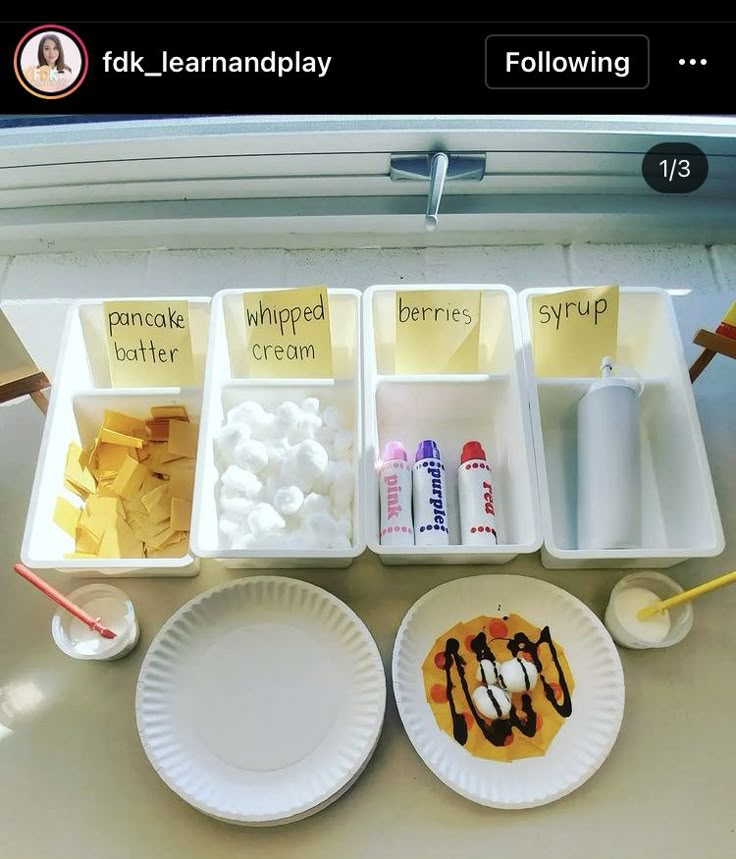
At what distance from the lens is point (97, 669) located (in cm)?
78

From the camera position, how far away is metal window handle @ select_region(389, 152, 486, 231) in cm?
103

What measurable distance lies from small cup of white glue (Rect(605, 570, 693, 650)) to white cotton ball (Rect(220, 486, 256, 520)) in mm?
396

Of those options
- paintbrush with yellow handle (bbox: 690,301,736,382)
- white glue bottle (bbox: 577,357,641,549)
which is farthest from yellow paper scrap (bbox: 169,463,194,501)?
paintbrush with yellow handle (bbox: 690,301,736,382)

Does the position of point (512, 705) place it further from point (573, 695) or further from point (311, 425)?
point (311, 425)

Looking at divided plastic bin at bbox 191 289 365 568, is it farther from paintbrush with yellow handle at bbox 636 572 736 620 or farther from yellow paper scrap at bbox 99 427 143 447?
paintbrush with yellow handle at bbox 636 572 736 620

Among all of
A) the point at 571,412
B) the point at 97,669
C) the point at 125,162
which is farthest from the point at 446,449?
the point at 125,162

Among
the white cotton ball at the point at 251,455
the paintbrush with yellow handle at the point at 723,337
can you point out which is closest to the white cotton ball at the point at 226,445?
the white cotton ball at the point at 251,455

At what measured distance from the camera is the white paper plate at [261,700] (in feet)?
2.28

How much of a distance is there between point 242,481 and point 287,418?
0.32ft

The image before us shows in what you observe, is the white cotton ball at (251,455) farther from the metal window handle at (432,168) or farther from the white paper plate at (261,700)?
the metal window handle at (432,168)

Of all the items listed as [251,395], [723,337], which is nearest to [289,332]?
[251,395]

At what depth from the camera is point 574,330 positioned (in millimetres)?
891
